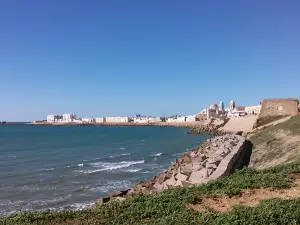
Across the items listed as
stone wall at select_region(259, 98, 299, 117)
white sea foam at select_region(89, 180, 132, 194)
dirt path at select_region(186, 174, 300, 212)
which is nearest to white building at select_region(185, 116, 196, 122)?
stone wall at select_region(259, 98, 299, 117)

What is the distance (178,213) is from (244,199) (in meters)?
1.64

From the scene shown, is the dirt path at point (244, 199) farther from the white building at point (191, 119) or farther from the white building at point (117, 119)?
the white building at point (117, 119)

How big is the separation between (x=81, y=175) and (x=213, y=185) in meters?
13.3

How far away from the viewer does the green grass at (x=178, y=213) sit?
5.35 metres

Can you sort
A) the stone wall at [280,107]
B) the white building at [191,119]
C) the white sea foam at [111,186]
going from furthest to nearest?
the white building at [191,119] < the stone wall at [280,107] < the white sea foam at [111,186]

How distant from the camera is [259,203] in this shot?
626cm

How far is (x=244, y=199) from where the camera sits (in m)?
6.73

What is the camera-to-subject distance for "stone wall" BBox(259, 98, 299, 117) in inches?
1399

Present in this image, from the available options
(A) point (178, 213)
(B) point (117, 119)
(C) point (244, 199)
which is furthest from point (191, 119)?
(A) point (178, 213)

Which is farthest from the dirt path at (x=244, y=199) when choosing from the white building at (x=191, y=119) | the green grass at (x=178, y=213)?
the white building at (x=191, y=119)

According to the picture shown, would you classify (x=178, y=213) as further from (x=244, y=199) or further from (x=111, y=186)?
(x=111, y=186)

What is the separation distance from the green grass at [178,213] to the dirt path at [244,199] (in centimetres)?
18

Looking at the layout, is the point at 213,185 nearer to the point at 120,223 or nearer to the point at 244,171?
the point at 244,171

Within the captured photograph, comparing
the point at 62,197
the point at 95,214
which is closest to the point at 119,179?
the point at 62,197
